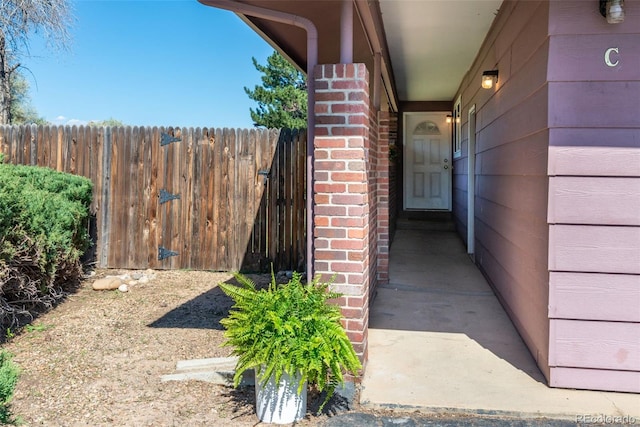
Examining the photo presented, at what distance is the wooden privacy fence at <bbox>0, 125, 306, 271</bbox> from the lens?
5.44 meters

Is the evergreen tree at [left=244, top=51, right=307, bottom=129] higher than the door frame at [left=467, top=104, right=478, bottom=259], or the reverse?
the evergreen tree at [left=244, top=51, right=307, bottom=129]

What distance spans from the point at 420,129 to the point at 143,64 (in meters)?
23.2

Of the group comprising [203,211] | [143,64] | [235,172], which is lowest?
[203,211]

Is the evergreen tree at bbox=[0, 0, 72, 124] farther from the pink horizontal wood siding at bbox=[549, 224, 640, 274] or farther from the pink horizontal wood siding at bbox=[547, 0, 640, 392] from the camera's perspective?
the pink horizontal wood siding at bbox=[549, 224, 640, 274]

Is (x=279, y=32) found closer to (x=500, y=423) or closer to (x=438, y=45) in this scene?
(x=438, y=45)

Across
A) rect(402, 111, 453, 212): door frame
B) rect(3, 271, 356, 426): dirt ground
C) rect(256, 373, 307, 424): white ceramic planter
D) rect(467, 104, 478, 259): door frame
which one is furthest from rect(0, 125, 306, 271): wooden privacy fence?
rect(402, 111, 453, 212): door frame

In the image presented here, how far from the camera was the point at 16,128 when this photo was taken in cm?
554

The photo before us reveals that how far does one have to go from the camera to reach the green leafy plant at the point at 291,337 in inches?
81.7

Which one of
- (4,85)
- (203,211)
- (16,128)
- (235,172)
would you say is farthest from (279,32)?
(4,85)

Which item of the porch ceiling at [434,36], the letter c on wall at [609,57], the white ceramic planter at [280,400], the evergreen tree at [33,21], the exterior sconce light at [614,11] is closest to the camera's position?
the white ceramic planter at [280,400]

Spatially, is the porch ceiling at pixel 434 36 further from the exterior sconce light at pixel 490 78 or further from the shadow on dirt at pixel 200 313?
the shadow on dirt at pixel 200 313

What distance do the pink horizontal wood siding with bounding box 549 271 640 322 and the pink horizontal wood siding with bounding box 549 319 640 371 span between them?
0.14 feet

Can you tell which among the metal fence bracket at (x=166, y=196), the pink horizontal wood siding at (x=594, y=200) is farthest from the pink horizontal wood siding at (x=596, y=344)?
the metal fence bracket at (x=166, y=196)

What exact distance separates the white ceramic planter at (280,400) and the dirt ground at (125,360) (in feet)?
0.28
